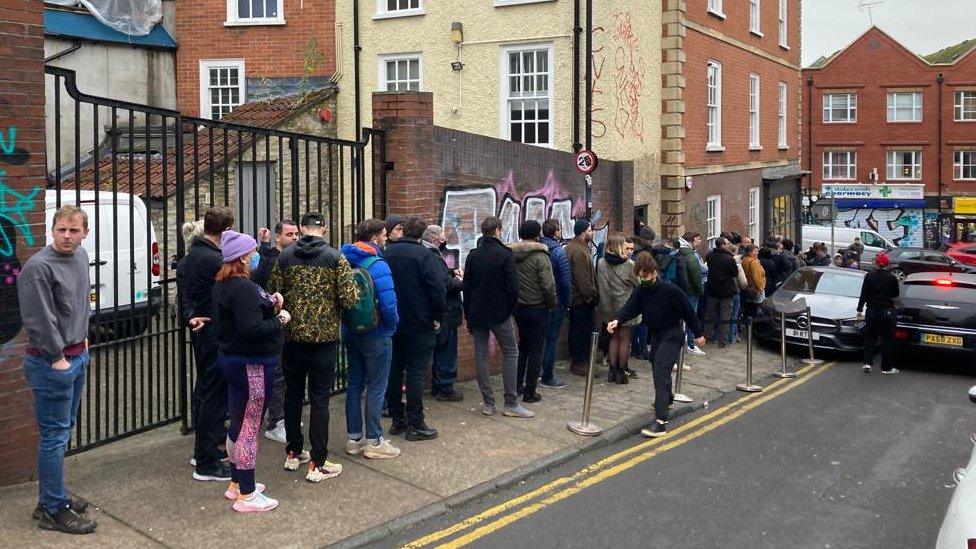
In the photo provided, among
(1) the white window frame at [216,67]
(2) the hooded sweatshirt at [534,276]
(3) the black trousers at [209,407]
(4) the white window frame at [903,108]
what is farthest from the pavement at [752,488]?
(4) the white window frame at [903,108]

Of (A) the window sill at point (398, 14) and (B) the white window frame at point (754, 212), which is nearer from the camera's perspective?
(A) the window sill at point (398, 14)

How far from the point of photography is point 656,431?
8.90m

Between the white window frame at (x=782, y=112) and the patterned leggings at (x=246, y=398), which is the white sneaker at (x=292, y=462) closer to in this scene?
the patterned leggings at (x=246, y=398)

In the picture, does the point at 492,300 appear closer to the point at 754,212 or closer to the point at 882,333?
the point at 882,333

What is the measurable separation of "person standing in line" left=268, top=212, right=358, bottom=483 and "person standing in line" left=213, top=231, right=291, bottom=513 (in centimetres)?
34

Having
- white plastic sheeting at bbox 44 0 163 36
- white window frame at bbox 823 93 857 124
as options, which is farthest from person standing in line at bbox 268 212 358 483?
white window frame at bbox 823 93 857 124

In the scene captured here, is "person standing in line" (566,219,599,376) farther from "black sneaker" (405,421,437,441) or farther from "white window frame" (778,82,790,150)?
"white window frame" (778,82,790,150)

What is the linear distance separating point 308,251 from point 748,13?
64.1 ft

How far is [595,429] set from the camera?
8656 mm

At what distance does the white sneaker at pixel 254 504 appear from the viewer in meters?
6.11

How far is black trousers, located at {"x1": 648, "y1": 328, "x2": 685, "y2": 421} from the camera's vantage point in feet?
29.1

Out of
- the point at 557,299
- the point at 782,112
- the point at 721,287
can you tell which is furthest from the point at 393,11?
the point at 782,112

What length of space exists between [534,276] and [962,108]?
158 ft

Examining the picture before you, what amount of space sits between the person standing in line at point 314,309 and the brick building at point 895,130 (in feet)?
152
